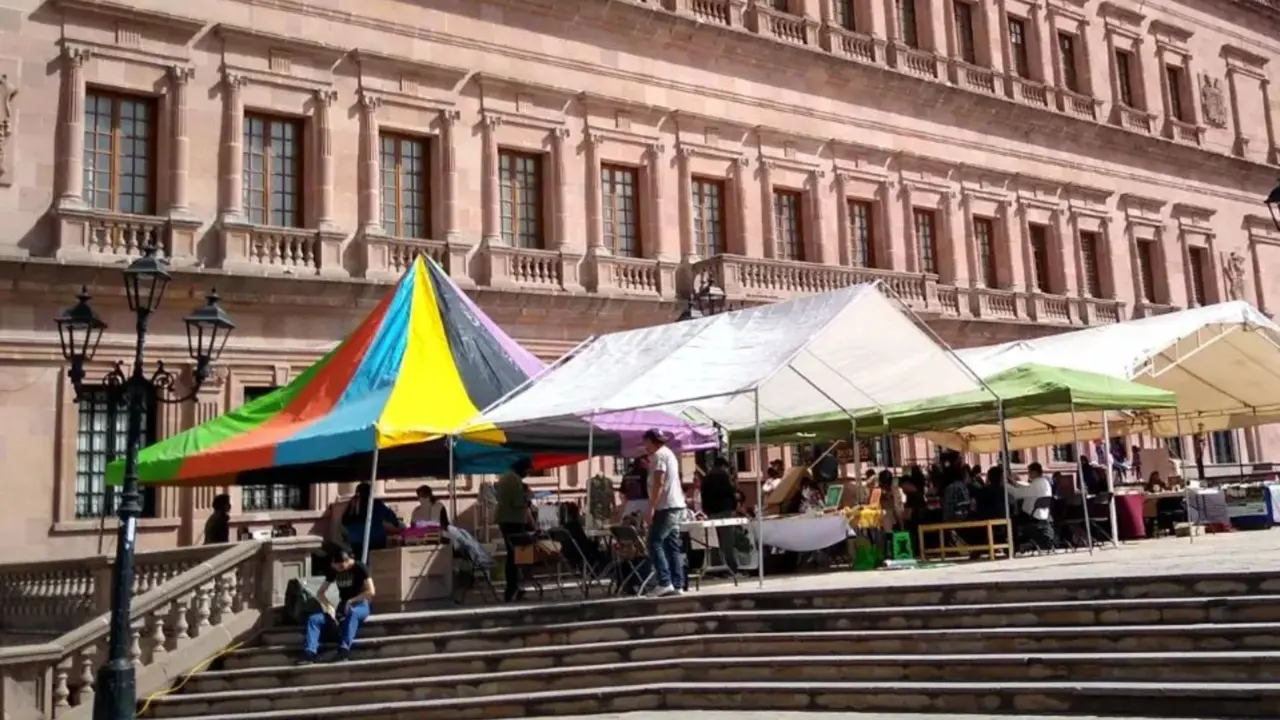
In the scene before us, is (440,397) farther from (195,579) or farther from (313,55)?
(313,55)

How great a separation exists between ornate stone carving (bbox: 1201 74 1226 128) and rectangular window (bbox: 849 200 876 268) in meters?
14.5

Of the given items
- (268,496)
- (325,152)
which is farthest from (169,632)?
(325,152)

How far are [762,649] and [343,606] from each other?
4.05m

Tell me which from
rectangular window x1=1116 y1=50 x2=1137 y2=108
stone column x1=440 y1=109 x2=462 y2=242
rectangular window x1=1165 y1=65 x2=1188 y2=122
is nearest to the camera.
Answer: stone column x1=440 y1=109 x2=462 y2=242

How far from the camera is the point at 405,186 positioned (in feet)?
66.3

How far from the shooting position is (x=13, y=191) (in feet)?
54.1

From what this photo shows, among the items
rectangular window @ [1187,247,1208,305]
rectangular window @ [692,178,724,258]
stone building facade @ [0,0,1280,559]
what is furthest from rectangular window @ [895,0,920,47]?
rectangular window @ [1187,247,1208,305]

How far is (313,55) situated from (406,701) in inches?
479

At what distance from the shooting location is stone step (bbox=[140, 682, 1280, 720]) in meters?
7.75

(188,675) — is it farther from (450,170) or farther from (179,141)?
(450,170)

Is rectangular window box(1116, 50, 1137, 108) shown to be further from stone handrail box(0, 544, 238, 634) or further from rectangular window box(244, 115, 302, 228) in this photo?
stone handrail box(0, 544, 238, 634)

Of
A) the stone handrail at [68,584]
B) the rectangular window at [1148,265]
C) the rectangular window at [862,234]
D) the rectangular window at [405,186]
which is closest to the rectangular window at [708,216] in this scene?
the rectangular window at [862,234]

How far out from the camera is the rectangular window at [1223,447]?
31969 mm

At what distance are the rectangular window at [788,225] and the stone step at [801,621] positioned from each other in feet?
48.3
